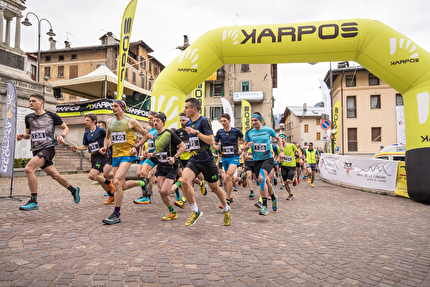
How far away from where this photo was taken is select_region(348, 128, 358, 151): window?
36125 mm

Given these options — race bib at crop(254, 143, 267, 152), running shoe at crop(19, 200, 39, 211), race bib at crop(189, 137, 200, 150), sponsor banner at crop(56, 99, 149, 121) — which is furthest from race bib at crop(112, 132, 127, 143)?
sponsor banner at crop(56, 99, 149, 121)

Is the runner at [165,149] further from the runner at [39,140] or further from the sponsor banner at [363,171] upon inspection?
the sponsor banner at [363,171]

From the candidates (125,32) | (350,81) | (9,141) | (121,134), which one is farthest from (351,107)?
(9,141)

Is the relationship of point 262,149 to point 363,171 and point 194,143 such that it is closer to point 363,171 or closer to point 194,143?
point 194,143

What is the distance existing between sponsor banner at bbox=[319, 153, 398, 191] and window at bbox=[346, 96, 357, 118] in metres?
23.9

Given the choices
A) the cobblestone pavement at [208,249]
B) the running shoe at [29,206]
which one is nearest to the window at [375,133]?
the cobblestone pavement at [208,249]

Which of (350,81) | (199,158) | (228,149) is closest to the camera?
(199,158)

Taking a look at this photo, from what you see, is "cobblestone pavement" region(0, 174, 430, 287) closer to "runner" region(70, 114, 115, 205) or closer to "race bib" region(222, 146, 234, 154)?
"runner" region(70, 114, 115, 205)

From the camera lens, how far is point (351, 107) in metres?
36.9

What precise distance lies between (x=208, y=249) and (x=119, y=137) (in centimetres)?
307

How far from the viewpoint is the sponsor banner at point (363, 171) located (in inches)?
435

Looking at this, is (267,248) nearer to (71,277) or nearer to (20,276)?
(71,277)

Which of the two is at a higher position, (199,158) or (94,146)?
(94,146)

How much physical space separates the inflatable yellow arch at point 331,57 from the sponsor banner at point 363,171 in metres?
2.25
